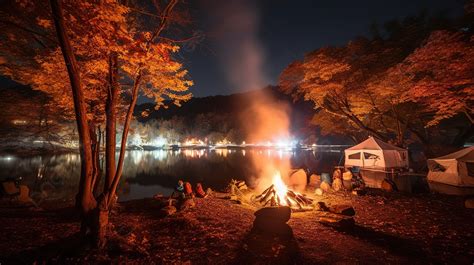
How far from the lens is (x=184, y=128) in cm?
11800

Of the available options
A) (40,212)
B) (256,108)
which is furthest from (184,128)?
(40,212)

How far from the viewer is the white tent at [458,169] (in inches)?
564

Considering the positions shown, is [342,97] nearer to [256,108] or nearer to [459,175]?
[459,175]

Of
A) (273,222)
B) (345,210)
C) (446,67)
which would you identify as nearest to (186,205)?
(273,222)

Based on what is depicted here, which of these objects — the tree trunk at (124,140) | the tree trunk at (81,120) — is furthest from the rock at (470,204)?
the tree trunk at (81,120)

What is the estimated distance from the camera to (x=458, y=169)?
48.0ft

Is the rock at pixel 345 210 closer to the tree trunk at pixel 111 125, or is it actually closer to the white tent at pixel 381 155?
the tree trunk at pixel 111 125

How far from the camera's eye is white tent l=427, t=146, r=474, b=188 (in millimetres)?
14336

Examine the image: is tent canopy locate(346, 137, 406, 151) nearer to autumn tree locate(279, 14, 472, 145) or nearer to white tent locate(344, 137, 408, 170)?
white tent locate(344, 137, 408, 170)

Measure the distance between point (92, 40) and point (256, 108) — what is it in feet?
422

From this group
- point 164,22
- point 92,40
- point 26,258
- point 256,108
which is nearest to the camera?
point 26,258

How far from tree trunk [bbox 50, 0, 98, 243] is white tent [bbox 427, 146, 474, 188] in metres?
19.1

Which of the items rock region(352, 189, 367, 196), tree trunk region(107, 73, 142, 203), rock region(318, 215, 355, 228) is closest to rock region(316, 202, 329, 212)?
rock region(318, 215, 355, 228)

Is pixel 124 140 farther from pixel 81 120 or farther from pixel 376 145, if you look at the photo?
pixel 376 145
